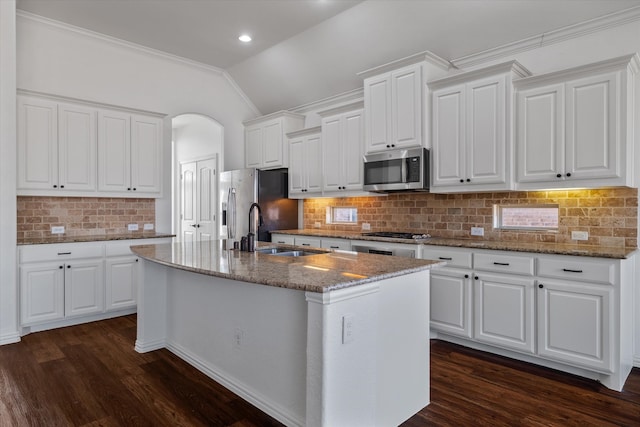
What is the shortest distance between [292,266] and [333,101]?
363 centimetres

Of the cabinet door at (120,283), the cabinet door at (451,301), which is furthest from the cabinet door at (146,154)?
the cabinet door at (451,301)

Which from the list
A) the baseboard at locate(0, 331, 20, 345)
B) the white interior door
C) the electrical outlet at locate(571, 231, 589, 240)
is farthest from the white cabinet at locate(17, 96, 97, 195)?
the electrical outlet at locate(571, 231, 589, 240)

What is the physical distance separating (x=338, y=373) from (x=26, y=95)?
13.8 feet

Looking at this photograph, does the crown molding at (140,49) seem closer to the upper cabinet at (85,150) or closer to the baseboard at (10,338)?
the upper cabinet at (85,150)

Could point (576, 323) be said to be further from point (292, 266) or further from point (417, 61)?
point (417, 61)

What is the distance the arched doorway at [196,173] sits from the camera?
619cm

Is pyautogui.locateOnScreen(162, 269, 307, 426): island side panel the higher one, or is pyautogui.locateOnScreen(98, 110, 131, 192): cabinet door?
pyautogui.locateOnScreen(98, 110, 131, 192): cabinet door

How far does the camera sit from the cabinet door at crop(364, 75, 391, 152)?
13.2 feet

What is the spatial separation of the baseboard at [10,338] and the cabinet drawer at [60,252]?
2.21 ft

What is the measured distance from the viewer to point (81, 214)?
4523 millimetres

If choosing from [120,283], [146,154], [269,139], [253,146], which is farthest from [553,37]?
[120,283]

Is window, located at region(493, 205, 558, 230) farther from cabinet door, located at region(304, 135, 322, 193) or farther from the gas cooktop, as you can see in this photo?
cabinet door, located at region(304, 135, 322, 193)

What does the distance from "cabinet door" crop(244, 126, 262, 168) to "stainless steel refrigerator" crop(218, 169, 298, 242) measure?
412 mm

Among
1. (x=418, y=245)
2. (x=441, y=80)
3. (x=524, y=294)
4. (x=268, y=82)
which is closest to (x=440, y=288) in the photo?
(x=418, y=245)
